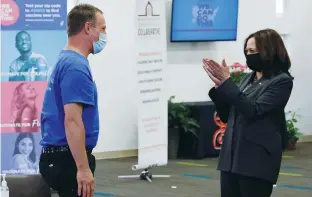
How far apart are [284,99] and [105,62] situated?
6343 millimetres

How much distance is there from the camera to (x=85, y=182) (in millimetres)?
3148

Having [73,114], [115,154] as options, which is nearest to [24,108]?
[73,114]

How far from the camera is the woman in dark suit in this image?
143 inches

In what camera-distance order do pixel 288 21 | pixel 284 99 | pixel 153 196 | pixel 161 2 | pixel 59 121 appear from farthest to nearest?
pixel 288 21, pixel 161 2, pixel 153 196, pixel 284 99, pixel 59 121

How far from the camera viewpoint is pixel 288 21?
11.9 meters

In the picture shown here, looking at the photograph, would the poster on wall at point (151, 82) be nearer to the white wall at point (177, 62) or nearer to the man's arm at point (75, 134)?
the white wall at point (177, 62)

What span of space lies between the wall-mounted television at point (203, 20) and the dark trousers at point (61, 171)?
7318mm

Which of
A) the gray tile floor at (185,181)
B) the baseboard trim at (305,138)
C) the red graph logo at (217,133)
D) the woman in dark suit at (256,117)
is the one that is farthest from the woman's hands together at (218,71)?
the baseboard trim at (305,138)

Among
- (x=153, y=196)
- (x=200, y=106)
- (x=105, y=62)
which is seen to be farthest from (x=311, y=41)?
(x=153, y=196)

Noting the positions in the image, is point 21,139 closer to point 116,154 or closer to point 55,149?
point 55,149

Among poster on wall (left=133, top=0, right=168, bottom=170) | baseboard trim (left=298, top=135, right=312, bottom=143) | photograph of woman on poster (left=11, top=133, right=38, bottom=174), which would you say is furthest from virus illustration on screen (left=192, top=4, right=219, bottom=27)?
photograph of woman on poster (left=11, top=133, right=38, bottom=174)

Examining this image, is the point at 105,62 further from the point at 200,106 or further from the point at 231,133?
the point at 231,133

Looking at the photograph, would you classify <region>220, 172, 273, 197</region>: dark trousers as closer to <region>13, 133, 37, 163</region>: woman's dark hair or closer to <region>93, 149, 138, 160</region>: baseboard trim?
<region>13, 133, 37, 163</region>: woman's dark hair

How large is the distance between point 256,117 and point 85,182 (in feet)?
3.40
